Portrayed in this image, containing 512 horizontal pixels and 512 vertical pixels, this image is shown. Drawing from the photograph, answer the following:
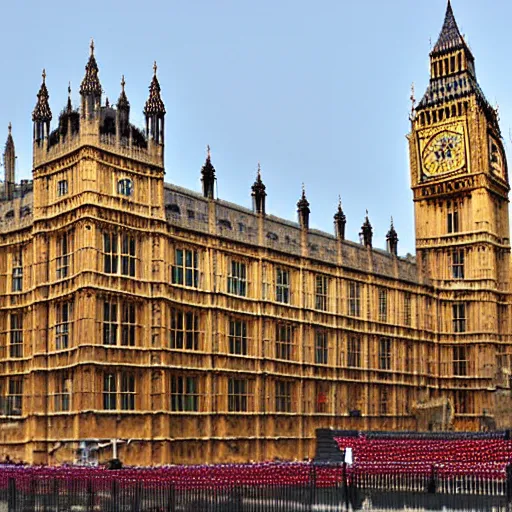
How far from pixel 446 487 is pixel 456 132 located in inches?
1905

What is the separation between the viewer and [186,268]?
52719 millimetres

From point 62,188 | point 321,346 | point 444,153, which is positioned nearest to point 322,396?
point 321,346

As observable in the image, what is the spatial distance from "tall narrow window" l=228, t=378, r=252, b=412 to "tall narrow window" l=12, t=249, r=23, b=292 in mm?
13065

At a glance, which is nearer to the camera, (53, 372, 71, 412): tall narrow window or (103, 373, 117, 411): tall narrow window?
(103, 373, 117, 411): tall narrow window

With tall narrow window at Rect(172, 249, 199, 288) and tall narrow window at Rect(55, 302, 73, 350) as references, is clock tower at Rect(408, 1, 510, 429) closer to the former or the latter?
tall narrow window at Rect(172, 249, 199, 288)

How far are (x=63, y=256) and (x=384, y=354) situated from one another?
2735 centimetres

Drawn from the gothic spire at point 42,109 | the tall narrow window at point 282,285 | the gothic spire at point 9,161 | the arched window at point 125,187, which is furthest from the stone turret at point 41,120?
the tall narrow window at point 282,285

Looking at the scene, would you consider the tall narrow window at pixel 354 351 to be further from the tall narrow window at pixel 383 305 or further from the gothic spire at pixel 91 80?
the gothic spire at pixel 91 80

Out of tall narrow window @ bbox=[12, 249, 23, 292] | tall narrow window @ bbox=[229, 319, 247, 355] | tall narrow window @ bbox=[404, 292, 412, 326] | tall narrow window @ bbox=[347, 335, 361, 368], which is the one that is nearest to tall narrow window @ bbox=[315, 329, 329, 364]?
tall narrow window @ bbox=[347, 335, 361, 368]

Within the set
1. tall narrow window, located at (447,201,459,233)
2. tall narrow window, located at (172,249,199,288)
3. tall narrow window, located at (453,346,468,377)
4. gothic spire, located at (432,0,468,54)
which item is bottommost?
tall narrow window, located at (453,346,468,377)

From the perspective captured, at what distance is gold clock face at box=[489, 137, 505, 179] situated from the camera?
74750mm

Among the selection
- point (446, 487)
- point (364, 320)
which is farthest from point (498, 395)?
point (446, 487)

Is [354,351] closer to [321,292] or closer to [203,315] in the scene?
[321,292]

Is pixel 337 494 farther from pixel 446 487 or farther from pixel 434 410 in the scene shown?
pixel 434 410
